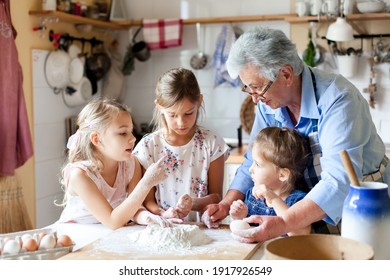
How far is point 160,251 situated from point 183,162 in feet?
2.03

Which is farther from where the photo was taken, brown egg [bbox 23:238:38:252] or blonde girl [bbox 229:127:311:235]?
blonde girl [bbox 229:127:311:235]

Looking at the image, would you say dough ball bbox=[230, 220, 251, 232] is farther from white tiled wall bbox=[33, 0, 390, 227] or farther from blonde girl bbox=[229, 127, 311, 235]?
white tiled wall bbox=[33, 0, 390, 227]

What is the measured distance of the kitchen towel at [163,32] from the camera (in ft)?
12.2

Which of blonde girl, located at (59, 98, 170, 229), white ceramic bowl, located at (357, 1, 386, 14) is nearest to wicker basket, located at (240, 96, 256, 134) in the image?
white ceramic bowl, located at (357, 1, 386, 14)

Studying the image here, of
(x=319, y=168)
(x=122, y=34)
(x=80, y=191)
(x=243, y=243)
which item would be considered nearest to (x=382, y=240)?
(x=243, y=243)

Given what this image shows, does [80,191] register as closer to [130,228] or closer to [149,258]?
[130,228]

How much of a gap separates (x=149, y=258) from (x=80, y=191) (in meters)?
0.46

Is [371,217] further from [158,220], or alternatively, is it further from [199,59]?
[199,59]

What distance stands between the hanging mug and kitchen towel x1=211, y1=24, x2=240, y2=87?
46cm

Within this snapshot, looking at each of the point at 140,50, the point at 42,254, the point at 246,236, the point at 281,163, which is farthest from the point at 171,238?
the point at 140,50

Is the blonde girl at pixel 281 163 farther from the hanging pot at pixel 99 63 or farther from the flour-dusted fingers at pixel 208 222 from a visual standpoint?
the hanging pot at pixel 99 63

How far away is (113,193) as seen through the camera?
188cm

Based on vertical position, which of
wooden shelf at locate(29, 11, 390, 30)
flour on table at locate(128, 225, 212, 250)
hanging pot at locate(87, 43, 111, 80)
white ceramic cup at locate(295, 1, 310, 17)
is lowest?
flour on table at locate(128, 225, 212, 250)

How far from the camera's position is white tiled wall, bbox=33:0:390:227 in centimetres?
334
